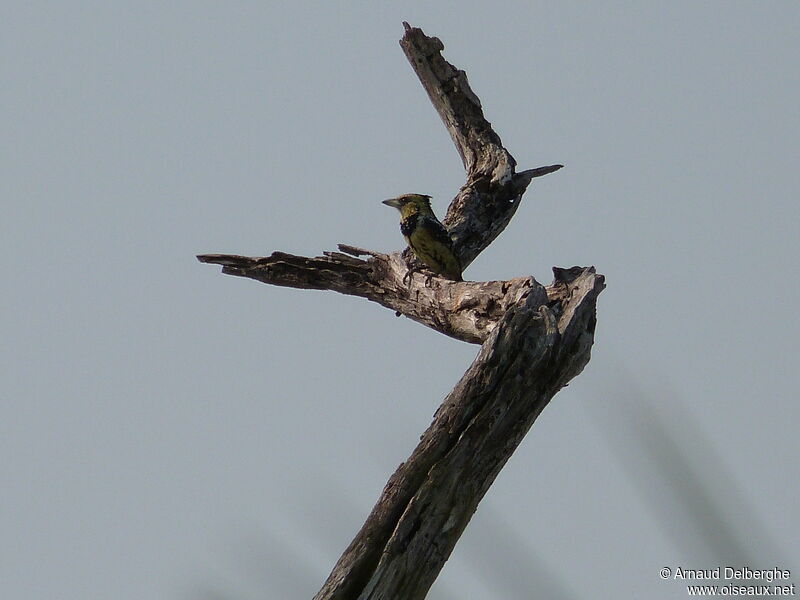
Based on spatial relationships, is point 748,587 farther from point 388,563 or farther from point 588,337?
point 588,337

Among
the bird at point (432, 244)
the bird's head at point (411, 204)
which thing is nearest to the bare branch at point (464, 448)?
the bird at point (432, 244)

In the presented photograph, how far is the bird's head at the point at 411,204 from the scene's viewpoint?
734 centimetres

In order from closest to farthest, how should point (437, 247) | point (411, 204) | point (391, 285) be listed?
point (391, 285) < point (437, 247) < point (411, 204)

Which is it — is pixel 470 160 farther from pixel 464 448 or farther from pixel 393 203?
pixel 464 448

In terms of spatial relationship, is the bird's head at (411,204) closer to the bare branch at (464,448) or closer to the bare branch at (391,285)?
the bare branch at (391,285)

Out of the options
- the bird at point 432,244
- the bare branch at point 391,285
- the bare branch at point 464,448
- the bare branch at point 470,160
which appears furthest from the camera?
the bare branch at point 470,160

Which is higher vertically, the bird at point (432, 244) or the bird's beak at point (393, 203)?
the bird's beak at point (393, 203)

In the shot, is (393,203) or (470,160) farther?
(393,203)

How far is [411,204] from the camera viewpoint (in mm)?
7504

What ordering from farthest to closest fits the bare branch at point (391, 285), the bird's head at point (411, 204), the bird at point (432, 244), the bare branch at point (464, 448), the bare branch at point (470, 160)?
1. the bird's head at point (411, 204)
2. the bare branch at point (470, 160)
3. the bird at point (432, 244)
4. the bare branch at point (391, 285)
5. the bare branch at point (464, 448)

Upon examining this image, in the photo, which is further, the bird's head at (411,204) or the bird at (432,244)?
the bird's head at (411,204)

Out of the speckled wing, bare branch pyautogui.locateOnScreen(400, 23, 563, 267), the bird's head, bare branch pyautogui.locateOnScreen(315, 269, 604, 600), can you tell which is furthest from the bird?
bare branch pyautogui.locateOnScreen(315, 269, 604, 600)

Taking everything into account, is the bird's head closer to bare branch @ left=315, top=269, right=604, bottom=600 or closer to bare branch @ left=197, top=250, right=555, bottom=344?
bare branch @ left=197, top=250, right=555, bottom=344

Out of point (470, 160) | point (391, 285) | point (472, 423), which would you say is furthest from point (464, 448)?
point (470, 160)
